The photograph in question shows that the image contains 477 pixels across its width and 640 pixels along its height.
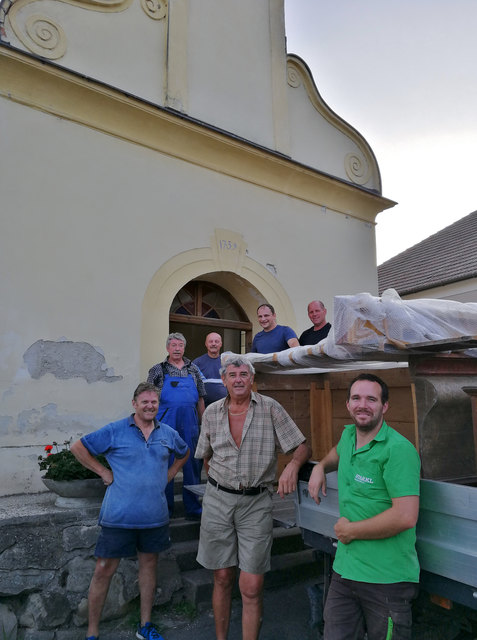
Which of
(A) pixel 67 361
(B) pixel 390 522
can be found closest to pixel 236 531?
(B) pixel 390 522

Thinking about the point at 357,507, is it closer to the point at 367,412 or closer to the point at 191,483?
the point at 367,412

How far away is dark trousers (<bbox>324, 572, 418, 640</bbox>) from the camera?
6.95ft

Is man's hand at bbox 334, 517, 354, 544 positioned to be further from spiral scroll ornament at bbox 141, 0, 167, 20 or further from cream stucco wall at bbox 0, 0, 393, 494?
spiral scroll ornament at bbox 141, 0, 167, 20

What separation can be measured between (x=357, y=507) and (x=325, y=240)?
18.8 feet

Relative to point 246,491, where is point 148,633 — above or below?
below

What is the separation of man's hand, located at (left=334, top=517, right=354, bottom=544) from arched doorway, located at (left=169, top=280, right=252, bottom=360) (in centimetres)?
431

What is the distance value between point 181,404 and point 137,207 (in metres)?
2.60

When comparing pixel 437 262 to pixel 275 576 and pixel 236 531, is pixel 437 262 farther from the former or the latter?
pixel 236 531

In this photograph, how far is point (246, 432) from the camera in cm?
304

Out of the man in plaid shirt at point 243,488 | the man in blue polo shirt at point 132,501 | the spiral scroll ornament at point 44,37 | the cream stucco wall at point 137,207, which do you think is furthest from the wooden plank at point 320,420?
the spiral scroll ornament at point 44,37

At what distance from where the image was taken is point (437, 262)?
1230cm

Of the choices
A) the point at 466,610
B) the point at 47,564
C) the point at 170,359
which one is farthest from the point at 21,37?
the point at 466,610

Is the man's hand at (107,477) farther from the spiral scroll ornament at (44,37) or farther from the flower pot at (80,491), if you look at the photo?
the spiral scroll ornament at (44,37)

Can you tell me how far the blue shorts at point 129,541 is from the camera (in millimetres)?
3152
